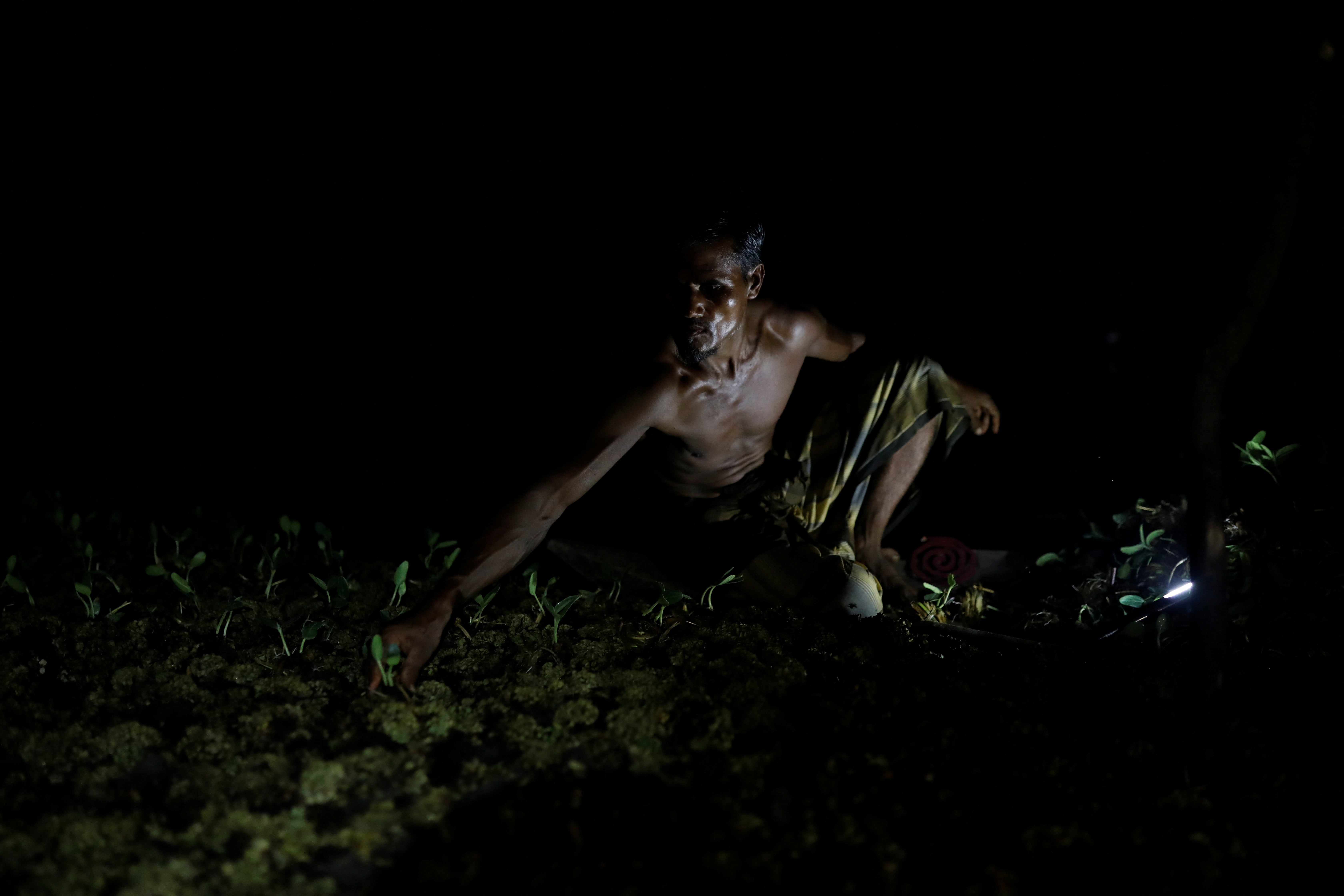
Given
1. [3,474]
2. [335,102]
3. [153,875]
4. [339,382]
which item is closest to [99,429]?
[3,474]

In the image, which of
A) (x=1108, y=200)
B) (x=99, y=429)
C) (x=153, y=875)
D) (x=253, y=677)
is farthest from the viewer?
(x=99, y=429)

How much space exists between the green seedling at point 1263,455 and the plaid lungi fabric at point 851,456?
114cm

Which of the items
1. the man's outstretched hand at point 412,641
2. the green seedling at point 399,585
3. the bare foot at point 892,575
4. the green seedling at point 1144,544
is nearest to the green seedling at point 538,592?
the green seedling at point 399,585

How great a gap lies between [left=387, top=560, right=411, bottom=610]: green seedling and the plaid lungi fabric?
4.21 feet

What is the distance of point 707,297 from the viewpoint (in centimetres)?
352

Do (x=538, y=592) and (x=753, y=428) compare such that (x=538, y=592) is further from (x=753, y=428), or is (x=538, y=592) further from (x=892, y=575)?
(x=892, y=575)

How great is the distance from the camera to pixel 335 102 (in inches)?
223

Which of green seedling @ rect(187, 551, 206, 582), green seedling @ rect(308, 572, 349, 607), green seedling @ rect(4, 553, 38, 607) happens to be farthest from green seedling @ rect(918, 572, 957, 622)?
green seedling @ rect(4, 553, 38, 607)

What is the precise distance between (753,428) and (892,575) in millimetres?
878

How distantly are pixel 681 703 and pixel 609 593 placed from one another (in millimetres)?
923

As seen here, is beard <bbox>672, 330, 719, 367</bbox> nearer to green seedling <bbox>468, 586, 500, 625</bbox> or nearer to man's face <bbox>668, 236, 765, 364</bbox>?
man's face <bbox>668, 236, 765, 364</bbox>

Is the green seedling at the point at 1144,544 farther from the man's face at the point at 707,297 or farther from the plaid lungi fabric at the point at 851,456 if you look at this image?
the man's face at the point at 707,297

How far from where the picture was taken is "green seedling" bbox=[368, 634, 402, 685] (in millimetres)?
2775

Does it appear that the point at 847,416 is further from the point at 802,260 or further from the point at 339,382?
the point at 339,382
